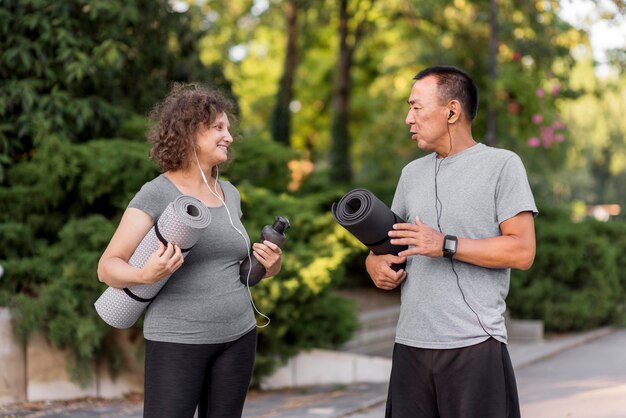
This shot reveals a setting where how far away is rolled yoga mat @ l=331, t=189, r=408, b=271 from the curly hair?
0.61 m

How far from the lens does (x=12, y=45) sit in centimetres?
761

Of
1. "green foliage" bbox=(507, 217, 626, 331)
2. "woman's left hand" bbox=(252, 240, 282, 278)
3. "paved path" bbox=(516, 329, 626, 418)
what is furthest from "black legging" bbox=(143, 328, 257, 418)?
"green foliage" bbox=(507, 217, 626, 331)

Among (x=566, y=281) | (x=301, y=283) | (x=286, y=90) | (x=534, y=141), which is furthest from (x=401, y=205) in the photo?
(x=286, y=90)

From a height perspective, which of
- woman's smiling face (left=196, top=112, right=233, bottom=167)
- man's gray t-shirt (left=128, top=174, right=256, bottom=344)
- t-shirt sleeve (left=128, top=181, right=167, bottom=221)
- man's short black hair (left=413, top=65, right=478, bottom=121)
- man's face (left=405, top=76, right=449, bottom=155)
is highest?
man's short black hair (left=413, top=65, right=478, bottom=121)

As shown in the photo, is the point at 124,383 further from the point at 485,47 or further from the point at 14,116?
the point at 485,47

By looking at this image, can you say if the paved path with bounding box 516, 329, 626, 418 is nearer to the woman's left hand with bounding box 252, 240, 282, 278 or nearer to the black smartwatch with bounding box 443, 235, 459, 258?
the woman's left hand with bounding box 252, 240, 282, 278

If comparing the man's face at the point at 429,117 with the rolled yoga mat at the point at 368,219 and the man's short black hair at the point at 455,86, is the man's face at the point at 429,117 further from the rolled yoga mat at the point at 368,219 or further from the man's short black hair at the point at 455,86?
the rolled yoga mat at the point at 368,219

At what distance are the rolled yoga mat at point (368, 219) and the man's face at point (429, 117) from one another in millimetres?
307

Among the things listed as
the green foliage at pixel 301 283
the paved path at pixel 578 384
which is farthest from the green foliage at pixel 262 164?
the paved path at pixel 578 384

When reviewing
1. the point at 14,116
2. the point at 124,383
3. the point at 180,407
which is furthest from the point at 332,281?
the point at 180,407

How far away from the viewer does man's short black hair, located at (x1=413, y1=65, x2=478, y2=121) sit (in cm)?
320

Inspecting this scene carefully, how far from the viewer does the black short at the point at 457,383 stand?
3.06m

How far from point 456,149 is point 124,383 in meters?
4.51

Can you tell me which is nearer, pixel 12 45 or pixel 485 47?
pixel 12 45
